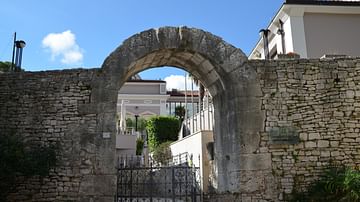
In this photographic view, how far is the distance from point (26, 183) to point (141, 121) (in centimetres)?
2401

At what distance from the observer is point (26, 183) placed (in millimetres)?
7645

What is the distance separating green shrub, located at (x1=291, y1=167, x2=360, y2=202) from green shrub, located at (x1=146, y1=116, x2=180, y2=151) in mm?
16118

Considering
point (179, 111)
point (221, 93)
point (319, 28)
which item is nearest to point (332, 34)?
point (319, 28)

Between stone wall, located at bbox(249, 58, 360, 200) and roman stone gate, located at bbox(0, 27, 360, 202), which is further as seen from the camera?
stone wall, located at bbox(249, 58, 360, 200)

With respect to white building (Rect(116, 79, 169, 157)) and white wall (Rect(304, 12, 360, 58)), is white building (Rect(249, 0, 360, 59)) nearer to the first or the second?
white wall (Rect(304, 12, 360, 58))

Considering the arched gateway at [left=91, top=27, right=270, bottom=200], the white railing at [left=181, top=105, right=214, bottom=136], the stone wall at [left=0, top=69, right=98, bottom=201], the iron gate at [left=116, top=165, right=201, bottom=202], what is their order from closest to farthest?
the stone wall at [left=0, top=69, right=98, bottom=201] < the arched gateway at [left=91, top=27, right=270, bottom=200] < the iron gate at [left=116, top=165, right=201, bottom=202] < the white railing at [left=181, top=105, right=214, bottom=136]

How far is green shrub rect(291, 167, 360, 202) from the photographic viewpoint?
23.3ft

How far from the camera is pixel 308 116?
27.0ft

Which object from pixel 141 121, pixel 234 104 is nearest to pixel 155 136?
pixel 141 121

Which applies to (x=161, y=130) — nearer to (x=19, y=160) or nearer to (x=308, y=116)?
(x=308, y=116)

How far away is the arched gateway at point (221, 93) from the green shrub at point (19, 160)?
3.62 ft

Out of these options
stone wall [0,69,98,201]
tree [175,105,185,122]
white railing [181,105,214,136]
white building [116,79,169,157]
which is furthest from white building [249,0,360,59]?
white building [116,79,169,157]

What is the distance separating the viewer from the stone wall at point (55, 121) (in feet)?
25.0

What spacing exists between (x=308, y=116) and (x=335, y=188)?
1.68 m
